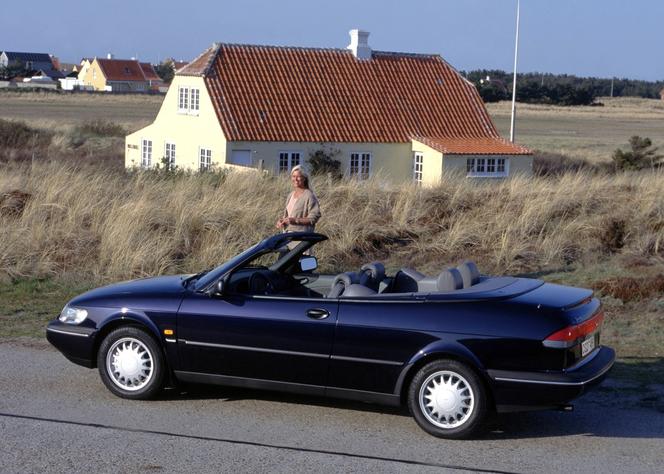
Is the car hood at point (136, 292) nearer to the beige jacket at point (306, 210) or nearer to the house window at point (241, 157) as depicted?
the beige jacket at point (306, 210)

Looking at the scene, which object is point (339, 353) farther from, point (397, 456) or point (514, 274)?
point (514, 274)

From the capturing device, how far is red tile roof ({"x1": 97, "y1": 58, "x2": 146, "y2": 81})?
137 meters

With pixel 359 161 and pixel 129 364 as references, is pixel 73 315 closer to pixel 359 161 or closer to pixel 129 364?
pixel 129 364

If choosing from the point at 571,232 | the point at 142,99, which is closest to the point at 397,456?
the point at 571,232

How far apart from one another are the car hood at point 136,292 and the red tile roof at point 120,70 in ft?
436

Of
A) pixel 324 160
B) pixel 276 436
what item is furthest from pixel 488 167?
pixel 276 436

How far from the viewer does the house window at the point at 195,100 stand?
38.4 meters

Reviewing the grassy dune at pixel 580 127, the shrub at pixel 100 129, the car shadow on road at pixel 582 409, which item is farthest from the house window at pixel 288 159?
the car shadow on road at pixel 582 409

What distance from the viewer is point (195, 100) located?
38.7 metres

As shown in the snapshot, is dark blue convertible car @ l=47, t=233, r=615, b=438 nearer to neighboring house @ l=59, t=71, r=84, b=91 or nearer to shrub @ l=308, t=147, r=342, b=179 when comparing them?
shrub @ l=308, t=147, r=342, b=179

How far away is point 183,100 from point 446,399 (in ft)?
112

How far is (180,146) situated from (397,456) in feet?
113

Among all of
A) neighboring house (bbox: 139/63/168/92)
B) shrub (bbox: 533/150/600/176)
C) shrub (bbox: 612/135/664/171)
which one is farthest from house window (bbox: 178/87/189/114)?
neighboring house (bbox: 139/63/168/92)

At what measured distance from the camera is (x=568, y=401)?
657 cm
